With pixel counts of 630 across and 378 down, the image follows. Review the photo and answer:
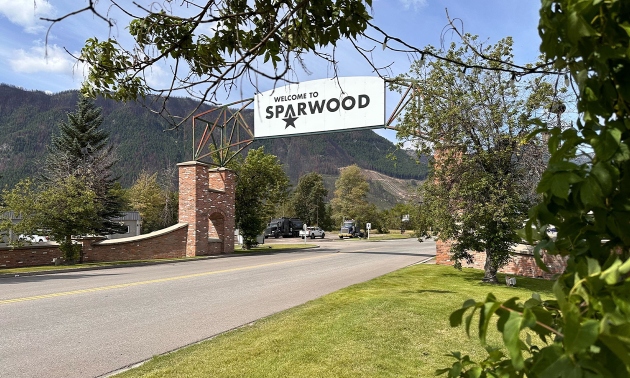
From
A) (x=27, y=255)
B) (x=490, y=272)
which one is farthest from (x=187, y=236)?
(x=490, y=272)

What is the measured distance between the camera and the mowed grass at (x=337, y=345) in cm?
512

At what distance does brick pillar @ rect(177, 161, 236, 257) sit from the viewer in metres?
25.8

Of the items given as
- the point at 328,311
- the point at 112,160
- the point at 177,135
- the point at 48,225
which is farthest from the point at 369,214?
the point at 177,135

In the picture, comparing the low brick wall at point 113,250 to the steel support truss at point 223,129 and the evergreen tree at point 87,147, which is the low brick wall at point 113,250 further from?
the evergreen tree at point 87,147

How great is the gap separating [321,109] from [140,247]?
11.6 meters

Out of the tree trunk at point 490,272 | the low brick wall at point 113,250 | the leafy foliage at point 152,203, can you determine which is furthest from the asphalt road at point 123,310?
the leafy foliage at point 152,203

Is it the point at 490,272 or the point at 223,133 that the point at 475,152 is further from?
the point at 223,133

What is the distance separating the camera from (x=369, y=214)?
7538cm

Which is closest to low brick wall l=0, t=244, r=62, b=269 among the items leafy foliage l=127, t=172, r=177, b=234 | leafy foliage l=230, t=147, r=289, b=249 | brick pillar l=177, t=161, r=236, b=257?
brick pillar l=177, t=161, r=236, b=257

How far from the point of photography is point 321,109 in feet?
70.6

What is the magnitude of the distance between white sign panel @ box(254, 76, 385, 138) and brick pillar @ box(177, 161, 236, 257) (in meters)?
5.50

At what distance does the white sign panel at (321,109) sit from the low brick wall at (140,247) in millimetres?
7531

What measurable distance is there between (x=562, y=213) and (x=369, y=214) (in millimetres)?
74927

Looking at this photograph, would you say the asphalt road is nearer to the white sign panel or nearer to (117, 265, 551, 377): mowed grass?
(117, 265, 551, 377): mowed grass
